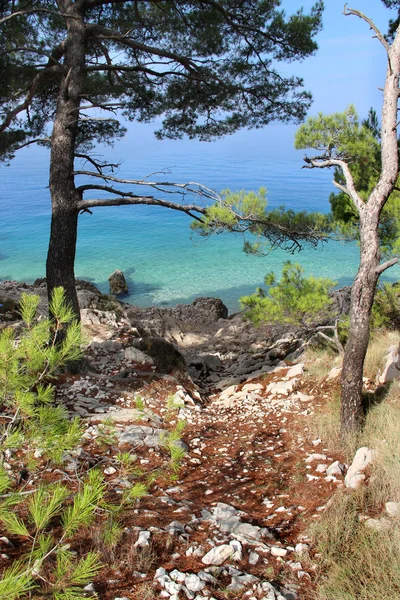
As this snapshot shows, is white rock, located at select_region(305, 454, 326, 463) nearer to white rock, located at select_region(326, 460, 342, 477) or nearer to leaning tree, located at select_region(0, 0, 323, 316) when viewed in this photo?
white rock, located at select_region(326, 460, 342, 477)

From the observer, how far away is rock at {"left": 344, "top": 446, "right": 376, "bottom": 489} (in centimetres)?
466

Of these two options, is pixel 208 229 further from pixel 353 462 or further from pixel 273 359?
pixel 273 359

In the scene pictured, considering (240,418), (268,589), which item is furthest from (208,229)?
(268,589)

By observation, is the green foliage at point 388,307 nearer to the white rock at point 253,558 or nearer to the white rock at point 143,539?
the white rock at point 253,558

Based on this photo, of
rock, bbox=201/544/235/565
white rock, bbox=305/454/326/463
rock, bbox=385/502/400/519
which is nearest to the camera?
rock, bbox=201/544/235/565

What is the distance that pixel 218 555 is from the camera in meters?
3.69

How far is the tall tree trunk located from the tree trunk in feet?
14.5

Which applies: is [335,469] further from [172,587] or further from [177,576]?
[172,587]

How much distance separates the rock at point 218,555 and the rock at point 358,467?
60.8 inches

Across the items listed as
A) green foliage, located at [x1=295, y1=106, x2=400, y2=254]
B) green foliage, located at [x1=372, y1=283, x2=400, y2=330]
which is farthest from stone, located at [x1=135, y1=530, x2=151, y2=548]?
green foliage, located at [x1=372, y1=283, x2=400, y2=330]

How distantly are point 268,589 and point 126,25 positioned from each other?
9.68m

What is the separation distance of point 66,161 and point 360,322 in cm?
517

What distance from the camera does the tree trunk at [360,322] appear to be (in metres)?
5.60

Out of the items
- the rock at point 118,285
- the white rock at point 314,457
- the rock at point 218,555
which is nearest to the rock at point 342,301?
the white rock at point 314,457
